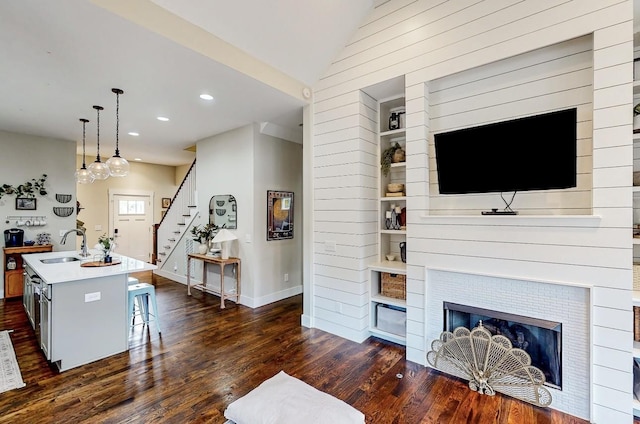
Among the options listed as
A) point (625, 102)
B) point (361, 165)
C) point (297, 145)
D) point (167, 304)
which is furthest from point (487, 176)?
point (167, 304)

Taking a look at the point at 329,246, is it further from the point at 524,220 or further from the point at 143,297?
the point at 143,297

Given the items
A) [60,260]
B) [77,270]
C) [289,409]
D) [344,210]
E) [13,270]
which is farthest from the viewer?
[13,270]

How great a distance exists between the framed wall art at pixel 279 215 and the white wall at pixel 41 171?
4.18 meters

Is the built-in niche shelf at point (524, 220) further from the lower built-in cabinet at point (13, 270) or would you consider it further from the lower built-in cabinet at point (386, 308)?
the lower built-in cabinet at point (13, 270)

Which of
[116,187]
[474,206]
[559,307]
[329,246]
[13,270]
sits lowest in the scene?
[13,270]

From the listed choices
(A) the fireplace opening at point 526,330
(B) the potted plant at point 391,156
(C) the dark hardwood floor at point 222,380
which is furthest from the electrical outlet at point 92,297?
(A) the fireplace opening at point 526,330

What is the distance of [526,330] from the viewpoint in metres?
2.58

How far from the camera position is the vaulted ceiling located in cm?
236

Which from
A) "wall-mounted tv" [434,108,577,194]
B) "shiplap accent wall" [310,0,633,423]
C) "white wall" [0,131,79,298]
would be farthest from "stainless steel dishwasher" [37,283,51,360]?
"wall-mounted tv" [434,108,577,194]

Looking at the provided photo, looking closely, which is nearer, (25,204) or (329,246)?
(329,246)

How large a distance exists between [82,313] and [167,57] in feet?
8.61

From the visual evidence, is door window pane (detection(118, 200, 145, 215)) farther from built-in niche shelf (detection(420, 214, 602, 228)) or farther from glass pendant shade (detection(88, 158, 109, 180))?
built-in niche shelf (detection(420, 214, 602, 228))

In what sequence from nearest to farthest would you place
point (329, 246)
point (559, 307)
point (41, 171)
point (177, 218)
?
point (559, 307), point (329, 246), point (41, 171), point (177, 218)

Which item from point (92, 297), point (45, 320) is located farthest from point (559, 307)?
point (45, 320)
